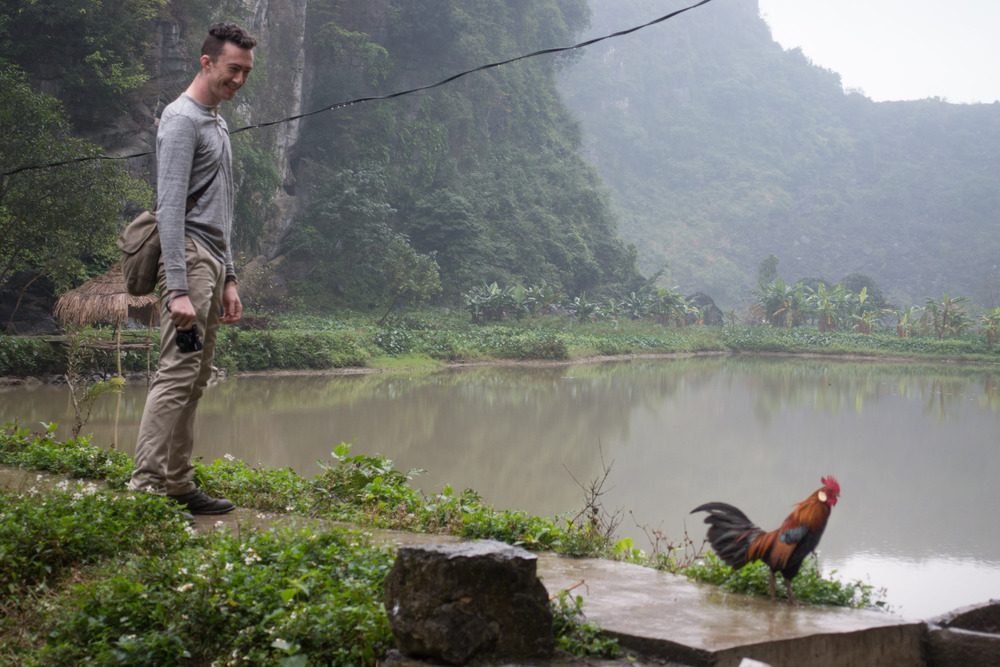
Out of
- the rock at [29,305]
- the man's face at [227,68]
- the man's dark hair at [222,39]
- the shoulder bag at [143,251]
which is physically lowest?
the rock at [29,305]

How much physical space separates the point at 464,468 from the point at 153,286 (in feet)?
16.4

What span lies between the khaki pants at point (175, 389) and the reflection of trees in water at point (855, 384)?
36.7 feet

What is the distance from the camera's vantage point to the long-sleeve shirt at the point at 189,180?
9.45 ft

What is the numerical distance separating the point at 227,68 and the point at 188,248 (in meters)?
0.70

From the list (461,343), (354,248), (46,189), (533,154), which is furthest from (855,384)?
(533,154)

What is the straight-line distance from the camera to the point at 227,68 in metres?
2.99

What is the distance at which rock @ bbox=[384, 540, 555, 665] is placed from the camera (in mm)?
1915

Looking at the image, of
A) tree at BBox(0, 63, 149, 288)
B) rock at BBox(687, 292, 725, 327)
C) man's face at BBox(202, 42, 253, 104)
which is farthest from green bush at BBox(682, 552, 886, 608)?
rock at BBox(687, 292, 725, 327)

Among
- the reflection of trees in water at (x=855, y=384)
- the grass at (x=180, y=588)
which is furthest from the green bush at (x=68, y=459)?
the reflection of trees in water at (x=855, y=384)

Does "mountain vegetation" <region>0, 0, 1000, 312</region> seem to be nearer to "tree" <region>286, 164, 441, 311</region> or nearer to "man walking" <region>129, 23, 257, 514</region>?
"tree" <region>286, 164, 441, 311</region>

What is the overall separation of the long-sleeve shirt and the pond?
282cm

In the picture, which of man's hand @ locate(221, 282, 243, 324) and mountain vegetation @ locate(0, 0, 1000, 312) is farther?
mountain vegetation @ locate(0, 0, 1000, 312)

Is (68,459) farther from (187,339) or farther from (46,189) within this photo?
(46,189)

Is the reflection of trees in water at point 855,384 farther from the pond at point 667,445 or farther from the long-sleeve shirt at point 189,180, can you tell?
the long-sleeve shirt at point 189,180
